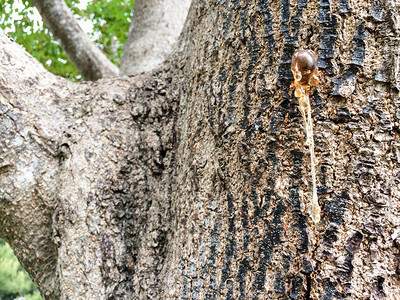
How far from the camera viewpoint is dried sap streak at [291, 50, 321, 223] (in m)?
0.89

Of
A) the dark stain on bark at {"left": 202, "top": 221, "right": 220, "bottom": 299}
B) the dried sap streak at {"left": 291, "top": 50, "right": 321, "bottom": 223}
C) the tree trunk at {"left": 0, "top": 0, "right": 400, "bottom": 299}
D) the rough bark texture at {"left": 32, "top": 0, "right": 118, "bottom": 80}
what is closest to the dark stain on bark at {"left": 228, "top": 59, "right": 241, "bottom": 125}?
the tree trunk at {"left": 0, "top": 0, "right": 400, "bottom": 299}

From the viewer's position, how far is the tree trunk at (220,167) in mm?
891

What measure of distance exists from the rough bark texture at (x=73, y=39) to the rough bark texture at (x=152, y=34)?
0.19m

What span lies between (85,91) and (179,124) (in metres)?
0.48

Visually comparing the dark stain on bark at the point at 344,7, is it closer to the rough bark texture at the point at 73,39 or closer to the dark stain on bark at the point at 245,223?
the dark stain on bark at the point at 245,223

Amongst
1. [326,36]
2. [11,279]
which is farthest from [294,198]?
[11,279]

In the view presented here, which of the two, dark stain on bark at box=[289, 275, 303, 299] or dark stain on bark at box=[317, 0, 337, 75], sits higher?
dark stain on bark at box=[317, 0, 337, 75]

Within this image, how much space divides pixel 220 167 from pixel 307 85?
322 mm

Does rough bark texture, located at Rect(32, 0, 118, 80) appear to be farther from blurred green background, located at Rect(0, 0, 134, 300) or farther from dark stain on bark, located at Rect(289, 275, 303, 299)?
dark stain on bark, located at Rect(289, 275, 303, 299)

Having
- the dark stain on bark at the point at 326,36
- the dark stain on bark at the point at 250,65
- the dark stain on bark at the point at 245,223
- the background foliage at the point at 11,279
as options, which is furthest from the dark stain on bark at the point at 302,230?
the background foliage at the point at 11,279

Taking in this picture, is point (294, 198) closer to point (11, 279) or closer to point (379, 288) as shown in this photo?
point (379, 288)

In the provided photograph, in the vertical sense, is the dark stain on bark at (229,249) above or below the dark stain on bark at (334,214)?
below

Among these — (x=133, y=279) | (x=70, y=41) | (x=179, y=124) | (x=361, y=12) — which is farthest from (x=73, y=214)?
(x=70, y=41)

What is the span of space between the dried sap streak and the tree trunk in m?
0.02
